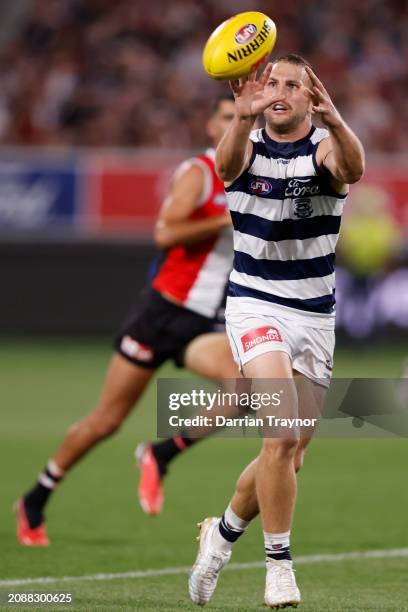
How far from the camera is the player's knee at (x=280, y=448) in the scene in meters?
5.79

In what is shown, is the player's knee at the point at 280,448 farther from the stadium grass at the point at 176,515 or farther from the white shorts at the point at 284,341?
the stadium grass at the point at 176,515

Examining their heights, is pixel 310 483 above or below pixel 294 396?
below

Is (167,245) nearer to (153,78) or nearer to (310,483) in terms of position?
(310,483)

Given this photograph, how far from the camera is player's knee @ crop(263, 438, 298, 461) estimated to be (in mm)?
5785

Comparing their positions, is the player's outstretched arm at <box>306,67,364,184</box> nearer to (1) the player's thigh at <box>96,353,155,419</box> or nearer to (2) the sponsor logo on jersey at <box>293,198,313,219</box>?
(2) the sponsor logo on jersey at <box>293,198,313,219</box>

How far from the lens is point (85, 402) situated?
14539 mm

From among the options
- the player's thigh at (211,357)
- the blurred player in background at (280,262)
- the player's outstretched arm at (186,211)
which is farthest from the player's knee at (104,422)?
the blurred player in background at (280,262)

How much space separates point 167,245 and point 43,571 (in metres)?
2.34

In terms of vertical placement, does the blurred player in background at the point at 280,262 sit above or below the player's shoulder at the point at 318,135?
below

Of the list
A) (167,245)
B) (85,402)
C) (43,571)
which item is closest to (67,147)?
(85,402)

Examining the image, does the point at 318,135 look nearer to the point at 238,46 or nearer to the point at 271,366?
the point at 238,46

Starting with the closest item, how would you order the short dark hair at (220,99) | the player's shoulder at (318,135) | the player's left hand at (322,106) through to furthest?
the player's left hand at (322,106)
the player's shoulder at (318,135)
the short dark hair at (220,99)

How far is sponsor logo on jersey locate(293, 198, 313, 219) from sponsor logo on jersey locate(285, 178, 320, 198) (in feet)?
0.08

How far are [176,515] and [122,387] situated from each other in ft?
4.31
